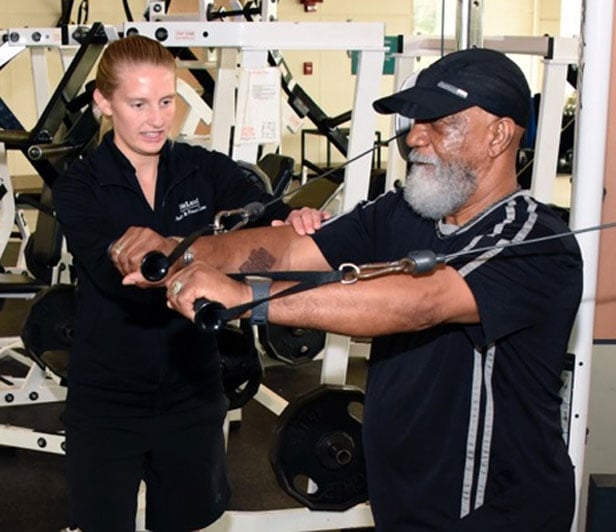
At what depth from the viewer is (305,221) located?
1.95 metres

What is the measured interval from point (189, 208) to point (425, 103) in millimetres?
789

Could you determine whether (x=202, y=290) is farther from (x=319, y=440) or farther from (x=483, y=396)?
(x=319, y=440)

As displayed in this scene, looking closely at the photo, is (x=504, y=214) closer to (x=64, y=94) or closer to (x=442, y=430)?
(x=442, y=430)

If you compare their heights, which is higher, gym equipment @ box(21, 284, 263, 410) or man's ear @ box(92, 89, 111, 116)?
man's ear @ box(92, 89, 111, 116)

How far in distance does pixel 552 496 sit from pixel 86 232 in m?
1.10

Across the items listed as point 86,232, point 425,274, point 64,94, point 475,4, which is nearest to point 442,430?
point 425,274

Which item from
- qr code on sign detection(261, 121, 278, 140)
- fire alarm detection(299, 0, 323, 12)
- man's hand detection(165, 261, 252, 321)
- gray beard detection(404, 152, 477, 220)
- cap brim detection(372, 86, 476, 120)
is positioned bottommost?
man's hand detection(165, 261, 252, 321)

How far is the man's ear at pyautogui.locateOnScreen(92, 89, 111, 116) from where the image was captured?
221 cm

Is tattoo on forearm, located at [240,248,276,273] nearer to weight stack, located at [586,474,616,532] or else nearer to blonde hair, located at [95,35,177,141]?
blonde hair, located at [95,35,177,141]

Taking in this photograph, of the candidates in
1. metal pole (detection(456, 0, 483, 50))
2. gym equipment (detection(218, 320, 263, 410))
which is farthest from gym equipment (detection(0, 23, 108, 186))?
metal pole (detection(456, 0, 483, 50))

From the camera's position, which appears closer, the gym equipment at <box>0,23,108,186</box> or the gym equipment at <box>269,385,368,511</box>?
the gym equipment at <box>269,385,368,511</box>

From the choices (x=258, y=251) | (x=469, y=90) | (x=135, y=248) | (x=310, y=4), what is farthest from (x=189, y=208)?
(x=310, y=4)

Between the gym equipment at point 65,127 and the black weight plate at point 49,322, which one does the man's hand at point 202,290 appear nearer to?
the gym equipment at point 65,127

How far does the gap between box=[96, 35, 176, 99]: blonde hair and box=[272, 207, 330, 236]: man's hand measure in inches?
19.7
